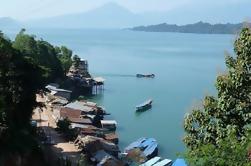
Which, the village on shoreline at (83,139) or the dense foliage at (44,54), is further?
the dense foliage at (44,54)

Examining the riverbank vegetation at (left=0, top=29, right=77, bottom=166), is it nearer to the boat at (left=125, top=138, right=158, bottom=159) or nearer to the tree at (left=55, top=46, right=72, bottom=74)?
the boat at (left=125, top=138, right=158, bottom=159)

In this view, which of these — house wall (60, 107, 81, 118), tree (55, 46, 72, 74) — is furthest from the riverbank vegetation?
tree (55, 46, 72, 74)

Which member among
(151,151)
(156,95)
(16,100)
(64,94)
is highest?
(16,100)

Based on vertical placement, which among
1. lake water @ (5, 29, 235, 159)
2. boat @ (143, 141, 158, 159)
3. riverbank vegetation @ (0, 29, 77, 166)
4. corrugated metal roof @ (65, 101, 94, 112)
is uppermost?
riverbank vegetation @ (0, 29, 77, 166)

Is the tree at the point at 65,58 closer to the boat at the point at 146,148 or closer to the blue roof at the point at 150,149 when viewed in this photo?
the boat at the point at 146,148

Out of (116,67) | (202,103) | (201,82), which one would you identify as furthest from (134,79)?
(202,103)

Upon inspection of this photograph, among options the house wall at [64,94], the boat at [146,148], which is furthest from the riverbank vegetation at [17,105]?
the house wall at [64,94]

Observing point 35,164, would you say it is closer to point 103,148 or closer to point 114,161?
point 114,161

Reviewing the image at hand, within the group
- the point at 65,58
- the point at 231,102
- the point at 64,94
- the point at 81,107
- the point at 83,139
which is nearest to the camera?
the point at 231,102

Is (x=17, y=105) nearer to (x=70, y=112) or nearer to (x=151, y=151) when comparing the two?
(x=151, y=151)

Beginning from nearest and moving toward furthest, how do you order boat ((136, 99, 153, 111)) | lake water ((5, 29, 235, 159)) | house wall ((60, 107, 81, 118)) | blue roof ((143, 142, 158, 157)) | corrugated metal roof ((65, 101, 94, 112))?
blue roof ((143, 142, 158, 157)), house wall ((60, 107, 81, 118)), lake water ((5, 29, 235, 159)), corrugated metal roof ((65, 101, 94, 112)), boat ((136, 99, 153, 111))

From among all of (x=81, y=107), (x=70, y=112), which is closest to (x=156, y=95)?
(x=81, y=107)
